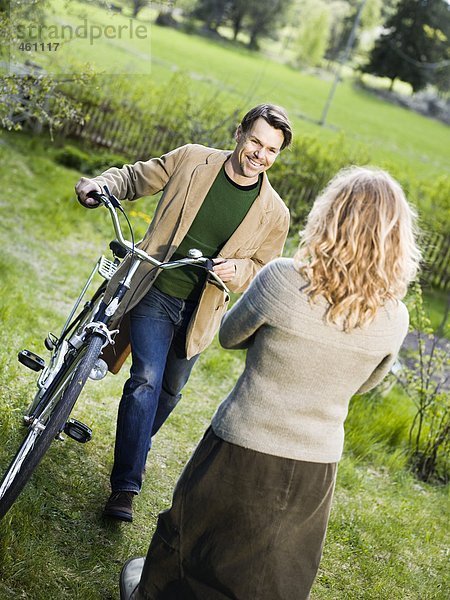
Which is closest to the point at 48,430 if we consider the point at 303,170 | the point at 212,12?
the point at 303,170

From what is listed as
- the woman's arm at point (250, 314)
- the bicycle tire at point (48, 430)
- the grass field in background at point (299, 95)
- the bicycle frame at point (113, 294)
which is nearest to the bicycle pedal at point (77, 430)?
the bicycle tire at point (48, 430)

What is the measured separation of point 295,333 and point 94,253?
7.15m

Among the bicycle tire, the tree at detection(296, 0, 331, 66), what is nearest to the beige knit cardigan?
the bicycle tire

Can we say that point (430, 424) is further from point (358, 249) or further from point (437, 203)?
point (437, 203)

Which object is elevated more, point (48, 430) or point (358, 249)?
point (358, 249)

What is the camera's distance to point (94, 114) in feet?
51.1

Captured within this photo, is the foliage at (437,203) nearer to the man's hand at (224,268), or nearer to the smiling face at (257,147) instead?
the smiling face at (257,147)

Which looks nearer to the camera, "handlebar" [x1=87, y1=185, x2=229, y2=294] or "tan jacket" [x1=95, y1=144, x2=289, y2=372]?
"handlebar" [x1=87, y1=185, x2=229, y2=294]

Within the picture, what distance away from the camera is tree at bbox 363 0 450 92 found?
56531 millimetres

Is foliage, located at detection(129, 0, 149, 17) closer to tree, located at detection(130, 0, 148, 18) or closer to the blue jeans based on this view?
tree, located at detection(130, 0, 148, 18)

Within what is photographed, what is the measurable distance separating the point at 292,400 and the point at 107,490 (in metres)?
1.98

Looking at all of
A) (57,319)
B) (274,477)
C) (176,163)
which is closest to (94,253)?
(57,319)

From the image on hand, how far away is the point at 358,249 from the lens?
273 centimetres

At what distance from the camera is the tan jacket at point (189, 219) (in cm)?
408
